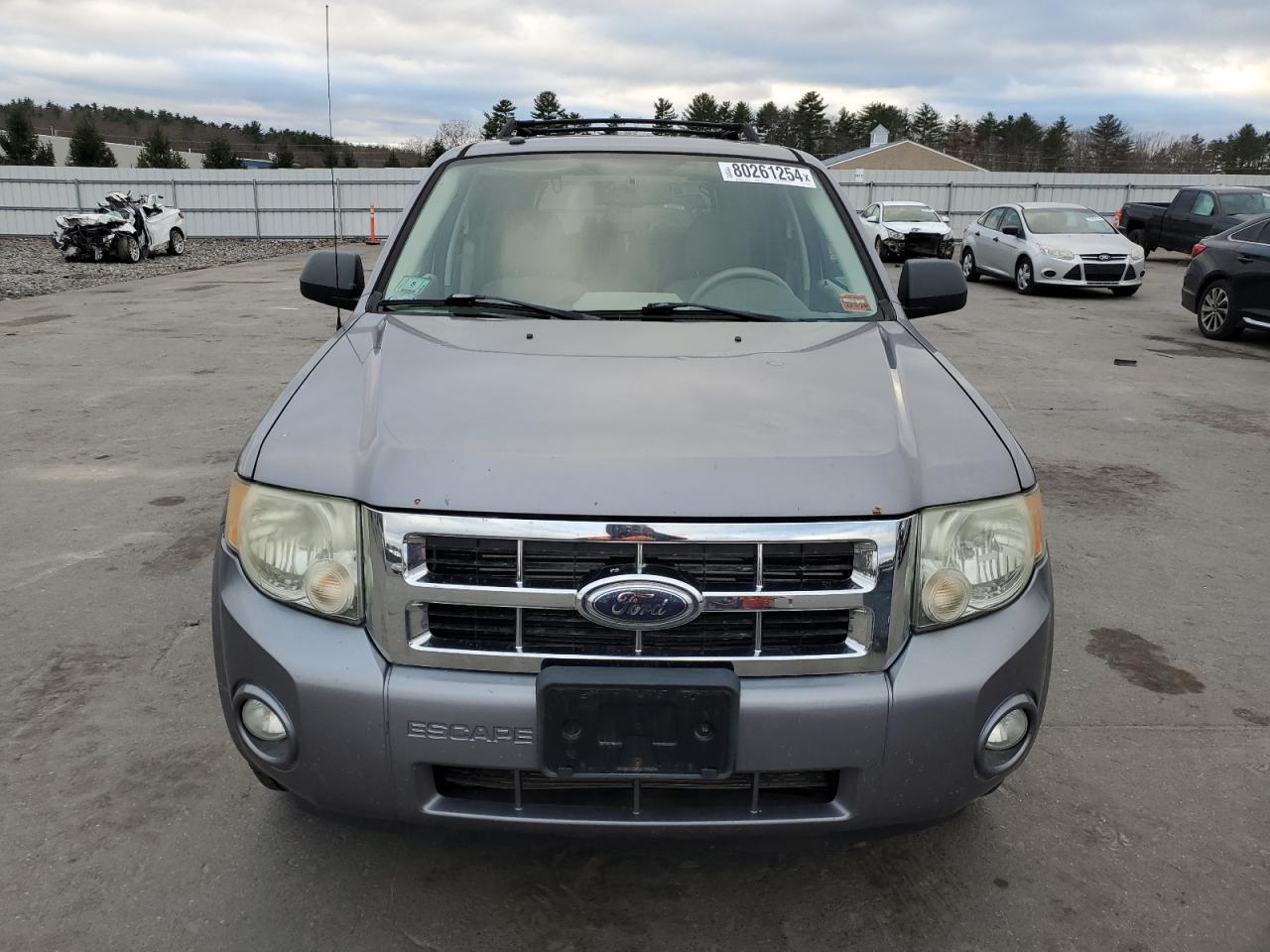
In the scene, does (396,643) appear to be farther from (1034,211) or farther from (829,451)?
(1034,211)

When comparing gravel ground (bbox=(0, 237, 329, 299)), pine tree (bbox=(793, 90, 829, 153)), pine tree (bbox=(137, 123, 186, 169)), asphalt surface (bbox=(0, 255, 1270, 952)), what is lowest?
asphalt surface (bbox=(0, 255, 1270, 952))

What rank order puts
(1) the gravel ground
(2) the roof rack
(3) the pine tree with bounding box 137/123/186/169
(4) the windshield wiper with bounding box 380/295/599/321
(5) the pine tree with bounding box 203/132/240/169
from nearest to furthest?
1. (4) the windshield wiper with bounding box 380/295/599/321
2. (2) the roof rack
3. (1) the gravel ground
4. (3) the pine tree with bounding box 137/123/186/169
5. (5) the pine tree with bounding box 203/132/240/169

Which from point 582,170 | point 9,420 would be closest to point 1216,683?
point 582,170

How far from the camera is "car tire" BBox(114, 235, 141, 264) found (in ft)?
74.1

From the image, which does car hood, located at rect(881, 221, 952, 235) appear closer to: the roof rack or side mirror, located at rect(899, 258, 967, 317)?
the roof rack

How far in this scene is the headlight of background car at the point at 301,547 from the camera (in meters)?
2.02

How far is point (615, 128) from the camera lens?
446 cm

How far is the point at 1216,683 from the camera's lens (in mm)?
3498

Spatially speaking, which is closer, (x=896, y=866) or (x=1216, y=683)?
(x=896, y=866)

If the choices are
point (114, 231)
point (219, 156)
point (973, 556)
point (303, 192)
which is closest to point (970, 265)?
point (114, 231)

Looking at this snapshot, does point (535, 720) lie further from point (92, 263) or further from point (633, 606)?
point (92, 263)

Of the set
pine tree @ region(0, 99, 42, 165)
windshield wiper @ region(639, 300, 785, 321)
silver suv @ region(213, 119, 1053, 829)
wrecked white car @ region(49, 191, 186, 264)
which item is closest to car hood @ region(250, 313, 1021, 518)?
silver suv @ region(213, 119, 1053, 829)

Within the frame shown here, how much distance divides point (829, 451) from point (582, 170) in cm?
183

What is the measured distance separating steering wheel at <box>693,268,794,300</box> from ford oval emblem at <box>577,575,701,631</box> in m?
1.45
